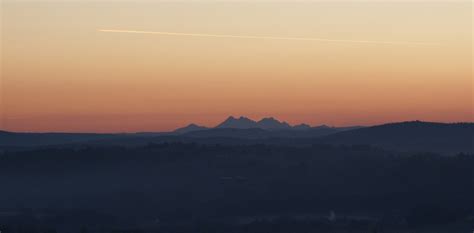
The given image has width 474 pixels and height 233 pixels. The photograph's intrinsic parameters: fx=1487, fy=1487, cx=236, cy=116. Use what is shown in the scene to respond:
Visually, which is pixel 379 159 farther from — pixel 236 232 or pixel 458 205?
pixel 236 232

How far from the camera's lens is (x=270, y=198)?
175 metres

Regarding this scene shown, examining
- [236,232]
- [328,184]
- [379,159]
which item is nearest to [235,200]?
[328,184]

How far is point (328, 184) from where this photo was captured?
177250 mm

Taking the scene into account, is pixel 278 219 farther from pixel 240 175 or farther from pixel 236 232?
pixel 240 175

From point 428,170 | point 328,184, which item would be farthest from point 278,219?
point 428,170

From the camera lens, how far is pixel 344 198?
170875mm

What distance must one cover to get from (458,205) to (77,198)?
50.9 metres

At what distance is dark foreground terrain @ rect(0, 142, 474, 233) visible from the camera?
141 metres

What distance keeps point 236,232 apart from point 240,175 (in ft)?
193

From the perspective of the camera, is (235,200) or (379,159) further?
(379,159)

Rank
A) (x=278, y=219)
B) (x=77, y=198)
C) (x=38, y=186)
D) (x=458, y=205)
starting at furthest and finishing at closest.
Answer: (x=38, y=186)
(x=77, y=198)
(x=458, y=205)
(x=278, y=219)

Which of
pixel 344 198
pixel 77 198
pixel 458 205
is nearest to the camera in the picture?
pixel 458 205

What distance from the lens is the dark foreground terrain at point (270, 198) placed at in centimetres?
14125

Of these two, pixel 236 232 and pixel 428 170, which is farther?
pixel 428 170
